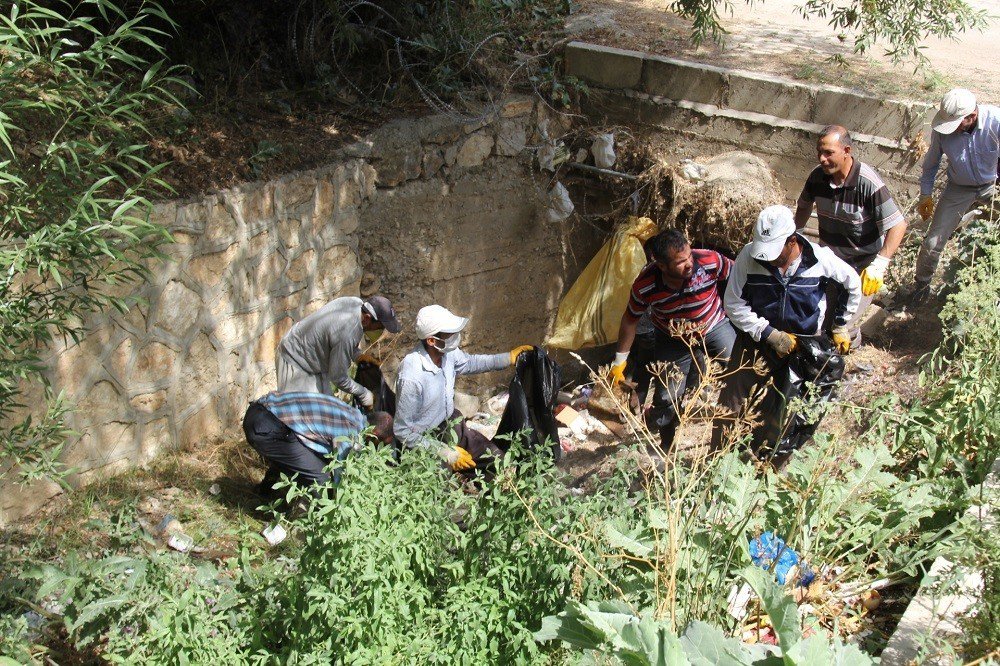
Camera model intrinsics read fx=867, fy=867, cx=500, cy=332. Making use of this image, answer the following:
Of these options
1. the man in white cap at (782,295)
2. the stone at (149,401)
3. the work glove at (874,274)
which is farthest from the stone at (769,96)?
the stone at (149,401)

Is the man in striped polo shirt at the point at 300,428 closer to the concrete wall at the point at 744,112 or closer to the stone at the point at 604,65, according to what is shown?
the concrete wall at the point at 744,112

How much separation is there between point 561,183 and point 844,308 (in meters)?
3.19

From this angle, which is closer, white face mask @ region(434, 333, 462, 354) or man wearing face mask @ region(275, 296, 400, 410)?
white face mask @ region(434, 333, 462, 354)

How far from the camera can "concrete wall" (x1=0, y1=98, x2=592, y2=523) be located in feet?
16.1

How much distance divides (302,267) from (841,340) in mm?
3571

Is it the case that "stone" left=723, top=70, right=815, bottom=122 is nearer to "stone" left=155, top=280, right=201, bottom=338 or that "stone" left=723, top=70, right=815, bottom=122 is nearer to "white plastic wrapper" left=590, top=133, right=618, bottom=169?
"white plastic wrapper" left=590, top=133, right=618, bottom=169

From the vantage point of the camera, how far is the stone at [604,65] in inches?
277

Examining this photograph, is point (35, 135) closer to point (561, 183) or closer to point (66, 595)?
point (66, 595)

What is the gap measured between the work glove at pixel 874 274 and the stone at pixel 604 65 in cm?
284

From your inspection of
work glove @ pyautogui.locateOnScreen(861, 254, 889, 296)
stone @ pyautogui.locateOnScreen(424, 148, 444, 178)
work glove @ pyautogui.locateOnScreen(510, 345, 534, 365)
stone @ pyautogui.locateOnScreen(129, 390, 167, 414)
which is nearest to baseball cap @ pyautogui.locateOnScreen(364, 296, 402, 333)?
work glove @ pyautogui.locateOnScreen(510, 345, 534, 365)

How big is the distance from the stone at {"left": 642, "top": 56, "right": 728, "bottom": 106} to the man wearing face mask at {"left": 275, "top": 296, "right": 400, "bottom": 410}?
11.5 feet

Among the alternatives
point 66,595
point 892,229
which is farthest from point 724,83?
point 66,595

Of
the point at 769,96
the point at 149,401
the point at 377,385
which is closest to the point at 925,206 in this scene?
the point at 769,96

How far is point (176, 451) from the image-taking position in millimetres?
5348
